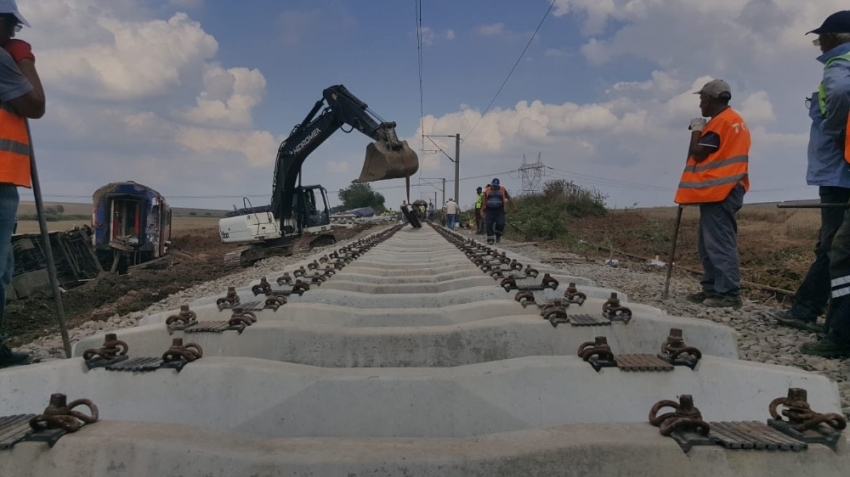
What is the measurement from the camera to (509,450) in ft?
4.64

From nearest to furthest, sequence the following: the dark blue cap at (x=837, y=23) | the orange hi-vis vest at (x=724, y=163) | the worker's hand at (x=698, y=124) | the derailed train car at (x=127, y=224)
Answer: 1. the dark blue cap at (x=837, y=23)
2. the orange hi-vis vest at (x=724, y=163)
3. the worker's hand at (x=698, y=124)
4. the derailed train car at (x=127, y=224)

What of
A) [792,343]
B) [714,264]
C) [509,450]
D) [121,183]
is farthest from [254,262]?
[509,450]

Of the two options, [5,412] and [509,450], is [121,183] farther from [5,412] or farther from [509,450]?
[509,450]

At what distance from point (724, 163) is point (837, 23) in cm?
133

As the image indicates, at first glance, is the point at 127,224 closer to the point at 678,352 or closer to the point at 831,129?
the point at 831,129

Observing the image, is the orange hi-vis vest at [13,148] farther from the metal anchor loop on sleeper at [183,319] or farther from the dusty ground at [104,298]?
the dusty ground at [104,298]

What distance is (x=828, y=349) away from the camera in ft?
10.4

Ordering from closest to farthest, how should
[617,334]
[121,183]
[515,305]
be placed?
[617,334], [515,305], [121,183]

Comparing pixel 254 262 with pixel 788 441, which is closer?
pixel 788 441

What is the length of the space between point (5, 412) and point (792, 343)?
426cm

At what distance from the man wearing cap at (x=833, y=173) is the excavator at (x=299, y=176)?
8939 mm

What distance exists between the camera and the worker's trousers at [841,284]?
310cm

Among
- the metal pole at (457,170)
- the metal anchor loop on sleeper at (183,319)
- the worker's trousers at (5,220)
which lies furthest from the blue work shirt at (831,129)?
the metal pole at (457,170)

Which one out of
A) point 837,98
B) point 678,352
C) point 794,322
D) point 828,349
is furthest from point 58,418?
point 794,322
